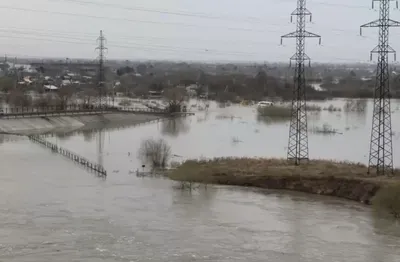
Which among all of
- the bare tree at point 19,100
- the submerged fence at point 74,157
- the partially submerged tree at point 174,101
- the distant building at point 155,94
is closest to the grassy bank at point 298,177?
the submerged fence at point 74,157

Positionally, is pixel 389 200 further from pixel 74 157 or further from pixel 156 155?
pixel 74 157

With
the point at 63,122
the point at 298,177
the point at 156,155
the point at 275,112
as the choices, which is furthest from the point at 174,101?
the point at 298,177

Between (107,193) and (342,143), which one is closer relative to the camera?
(107,193)

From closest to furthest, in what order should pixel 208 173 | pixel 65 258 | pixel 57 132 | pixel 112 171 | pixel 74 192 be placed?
pixel 65 258
pixel 74 192
pixel 208 173
pixel 112 171
pixel 57 132

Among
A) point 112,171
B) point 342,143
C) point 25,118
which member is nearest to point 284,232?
point 112,171

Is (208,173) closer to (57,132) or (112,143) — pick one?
(112,143)
